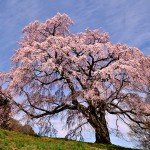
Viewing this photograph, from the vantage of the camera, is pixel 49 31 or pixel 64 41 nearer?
pixel 64 41

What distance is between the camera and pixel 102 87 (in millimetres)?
33000

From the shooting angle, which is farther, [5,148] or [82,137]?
[82,137]

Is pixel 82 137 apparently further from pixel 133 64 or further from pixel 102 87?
pixel 133 64

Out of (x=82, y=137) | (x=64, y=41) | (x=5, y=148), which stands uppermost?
(x=64, y=41)

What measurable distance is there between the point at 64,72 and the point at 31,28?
9.99 metres

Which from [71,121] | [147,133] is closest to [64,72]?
[71,121]

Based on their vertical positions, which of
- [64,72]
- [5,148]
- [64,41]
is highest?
[64,41]

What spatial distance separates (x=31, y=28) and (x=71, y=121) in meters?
12.2

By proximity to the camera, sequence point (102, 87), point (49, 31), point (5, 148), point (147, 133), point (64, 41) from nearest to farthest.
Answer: point (5, 148), point (102, 87), point (64, 41), point (49, 31), point (147, 133)

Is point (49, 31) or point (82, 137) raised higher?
point (49, 31)

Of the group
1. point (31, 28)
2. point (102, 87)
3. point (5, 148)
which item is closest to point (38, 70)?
point (102, 87)

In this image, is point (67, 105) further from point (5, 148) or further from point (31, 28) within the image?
point (5, 148)

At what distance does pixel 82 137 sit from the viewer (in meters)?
34.6


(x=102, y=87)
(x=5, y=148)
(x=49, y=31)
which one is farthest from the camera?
(x=49, y=31)
